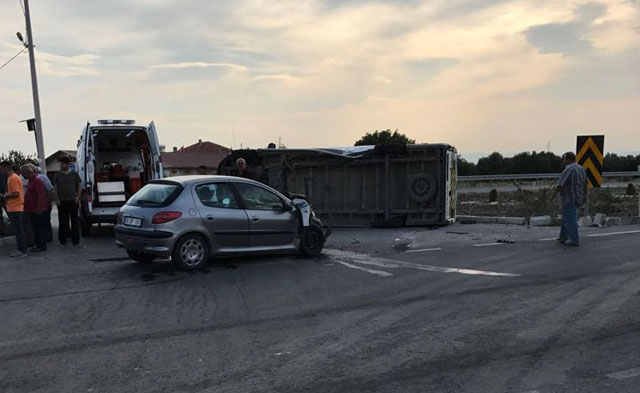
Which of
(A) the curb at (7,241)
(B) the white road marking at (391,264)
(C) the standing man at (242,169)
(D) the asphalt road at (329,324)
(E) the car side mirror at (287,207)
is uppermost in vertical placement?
(C) the standing man at (242,169)

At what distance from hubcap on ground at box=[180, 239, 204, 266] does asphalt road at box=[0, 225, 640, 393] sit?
0.87 ft

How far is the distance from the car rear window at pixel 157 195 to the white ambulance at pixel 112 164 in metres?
4.91

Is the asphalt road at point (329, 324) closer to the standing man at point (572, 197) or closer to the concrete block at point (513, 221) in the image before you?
the standing man at point (572, 197)

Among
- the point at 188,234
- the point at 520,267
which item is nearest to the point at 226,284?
the point at 188,234

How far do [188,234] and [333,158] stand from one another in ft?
24.5

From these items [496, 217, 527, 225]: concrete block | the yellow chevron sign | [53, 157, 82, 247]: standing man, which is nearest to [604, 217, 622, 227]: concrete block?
the yellow chevron sign

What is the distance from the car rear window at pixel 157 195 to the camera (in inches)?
344

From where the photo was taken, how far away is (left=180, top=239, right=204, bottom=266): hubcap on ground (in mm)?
8678

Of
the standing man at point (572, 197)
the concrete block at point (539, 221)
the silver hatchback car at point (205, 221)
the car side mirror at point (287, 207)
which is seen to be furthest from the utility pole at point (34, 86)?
the standing man at point (572, 197)

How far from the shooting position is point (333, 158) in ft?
51.0

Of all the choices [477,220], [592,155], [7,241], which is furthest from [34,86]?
[592,155]

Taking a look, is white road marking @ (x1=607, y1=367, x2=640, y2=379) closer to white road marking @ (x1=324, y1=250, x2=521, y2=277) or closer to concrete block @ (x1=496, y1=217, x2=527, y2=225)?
white road marking @ (x1=324, y1=250, x2=521, y2=277)

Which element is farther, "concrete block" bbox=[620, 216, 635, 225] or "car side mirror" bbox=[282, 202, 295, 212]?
"concrete block" bbox=[620, 216, 635, 225]

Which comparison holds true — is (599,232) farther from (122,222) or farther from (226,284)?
(122,222)
